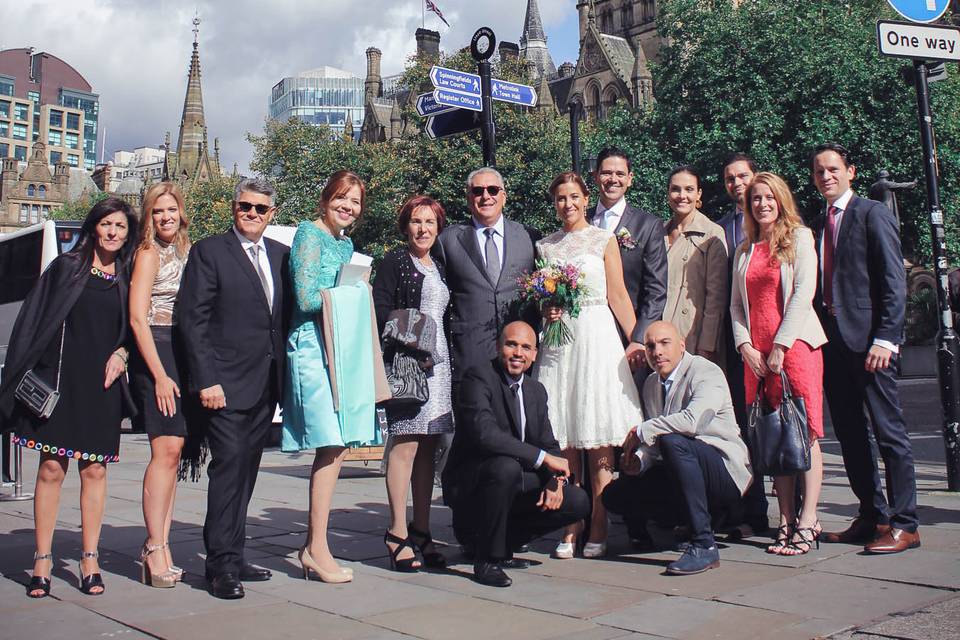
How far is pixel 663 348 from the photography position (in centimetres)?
569

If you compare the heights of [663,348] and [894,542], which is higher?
[663,348]

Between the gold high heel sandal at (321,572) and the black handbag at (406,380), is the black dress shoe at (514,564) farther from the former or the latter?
the black handbag at (406,380)

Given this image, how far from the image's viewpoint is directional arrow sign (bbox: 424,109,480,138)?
9742mm

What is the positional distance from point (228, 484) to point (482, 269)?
1995 millimetres


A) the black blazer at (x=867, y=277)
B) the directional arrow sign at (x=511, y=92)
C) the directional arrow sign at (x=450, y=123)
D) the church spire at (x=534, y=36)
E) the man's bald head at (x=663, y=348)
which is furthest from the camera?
the church spire at (x=534, y=36)

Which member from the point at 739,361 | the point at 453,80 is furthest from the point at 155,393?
the point at 453,80

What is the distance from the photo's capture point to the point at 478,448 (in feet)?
18.0

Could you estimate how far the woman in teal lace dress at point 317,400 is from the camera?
5.23 m

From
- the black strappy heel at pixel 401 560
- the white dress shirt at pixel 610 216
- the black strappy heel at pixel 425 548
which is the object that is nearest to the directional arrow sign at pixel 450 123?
the white dress shirt at pixel 610 216

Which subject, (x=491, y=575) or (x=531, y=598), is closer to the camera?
(x=531, y=598)

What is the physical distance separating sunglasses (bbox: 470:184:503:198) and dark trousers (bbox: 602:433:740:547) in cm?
184

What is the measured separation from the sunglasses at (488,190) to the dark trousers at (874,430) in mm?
2277

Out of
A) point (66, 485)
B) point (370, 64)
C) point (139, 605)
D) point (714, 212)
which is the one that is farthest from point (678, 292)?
point (370, 64)

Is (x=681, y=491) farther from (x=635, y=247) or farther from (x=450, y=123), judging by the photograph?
(x=450, y=123)
